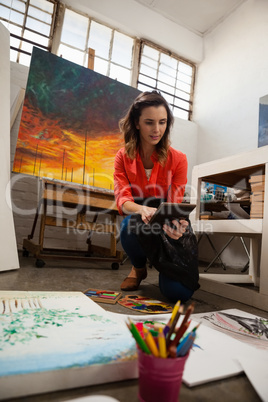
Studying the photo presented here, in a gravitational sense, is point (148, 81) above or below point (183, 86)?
below

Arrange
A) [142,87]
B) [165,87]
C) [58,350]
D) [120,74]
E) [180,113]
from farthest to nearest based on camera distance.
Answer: [180,113] < [165,87] < [142,87] < [120,74] < [58,350]

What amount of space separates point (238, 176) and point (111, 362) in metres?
1.50

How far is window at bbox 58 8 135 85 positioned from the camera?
3.50m

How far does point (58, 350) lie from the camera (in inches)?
19.9

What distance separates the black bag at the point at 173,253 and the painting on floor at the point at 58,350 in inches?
22.4

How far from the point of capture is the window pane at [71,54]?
11.3 feet

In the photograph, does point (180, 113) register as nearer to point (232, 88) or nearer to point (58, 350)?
point (232, 88)

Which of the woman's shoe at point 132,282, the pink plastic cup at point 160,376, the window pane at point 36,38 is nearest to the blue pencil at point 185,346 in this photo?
the pink plastic cup at point 160,376

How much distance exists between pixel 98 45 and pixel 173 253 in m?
3.51

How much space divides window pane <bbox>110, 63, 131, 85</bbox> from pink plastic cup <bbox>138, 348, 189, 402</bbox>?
392 cm

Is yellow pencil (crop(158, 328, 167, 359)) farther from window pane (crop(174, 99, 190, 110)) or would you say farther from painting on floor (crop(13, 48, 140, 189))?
window pane (crop(174, 99, 190, 110))

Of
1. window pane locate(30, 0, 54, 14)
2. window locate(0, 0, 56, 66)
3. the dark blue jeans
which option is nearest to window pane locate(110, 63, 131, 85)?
window locate(0, 0, 56, 66)

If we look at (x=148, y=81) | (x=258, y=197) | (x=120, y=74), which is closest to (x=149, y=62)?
(x=148, y=81)

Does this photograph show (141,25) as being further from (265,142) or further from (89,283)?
(89,283)
